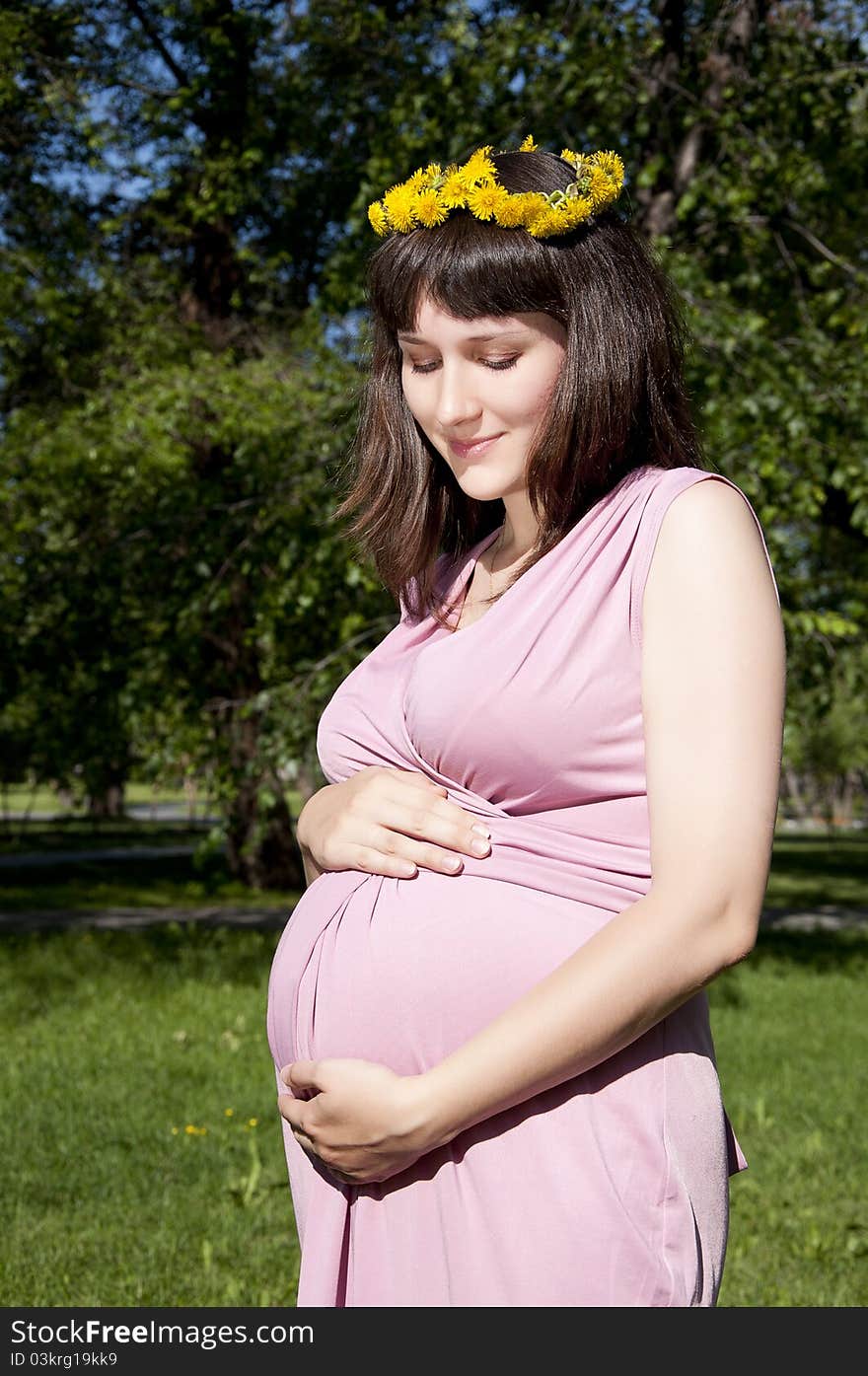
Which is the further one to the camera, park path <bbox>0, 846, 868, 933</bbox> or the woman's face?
park path <bbox>0, 846, 868, 933</bbox>

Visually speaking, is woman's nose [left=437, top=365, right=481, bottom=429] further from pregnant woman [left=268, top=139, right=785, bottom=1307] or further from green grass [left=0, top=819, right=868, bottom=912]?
green grass [left=0, top=819, right=868, bottom=912]

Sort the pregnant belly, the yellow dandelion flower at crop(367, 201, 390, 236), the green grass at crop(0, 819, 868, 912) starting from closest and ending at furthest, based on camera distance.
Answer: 1. the pregnant belly
2. the yellow dandelion flower at crop(367, 201, 390, 236)
3. the green grass at crop(0, 819, 868, 912)

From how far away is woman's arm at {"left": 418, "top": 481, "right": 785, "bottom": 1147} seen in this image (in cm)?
129

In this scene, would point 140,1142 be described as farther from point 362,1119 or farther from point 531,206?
point 531,206

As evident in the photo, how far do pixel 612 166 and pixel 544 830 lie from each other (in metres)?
0.81

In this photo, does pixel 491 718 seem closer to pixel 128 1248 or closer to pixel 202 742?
pixel 128 1248

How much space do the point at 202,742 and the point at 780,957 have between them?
4.92 m

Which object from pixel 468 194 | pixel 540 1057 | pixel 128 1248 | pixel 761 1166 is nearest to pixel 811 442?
pixel 761 1166

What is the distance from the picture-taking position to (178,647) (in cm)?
829

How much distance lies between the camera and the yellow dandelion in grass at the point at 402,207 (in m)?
1.64

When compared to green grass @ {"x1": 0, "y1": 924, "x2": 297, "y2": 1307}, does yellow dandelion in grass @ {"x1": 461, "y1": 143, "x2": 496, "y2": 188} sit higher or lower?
higher

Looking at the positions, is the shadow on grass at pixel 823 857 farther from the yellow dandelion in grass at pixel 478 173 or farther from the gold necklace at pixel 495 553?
the yellow dandelion in grass at pixel 478 173

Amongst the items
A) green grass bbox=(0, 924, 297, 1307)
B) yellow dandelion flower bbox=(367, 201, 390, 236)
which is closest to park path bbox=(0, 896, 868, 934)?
green grass bbox=(0, 924, 297, 1307)

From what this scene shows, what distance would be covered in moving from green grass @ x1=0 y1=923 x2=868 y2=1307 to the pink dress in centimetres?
237
